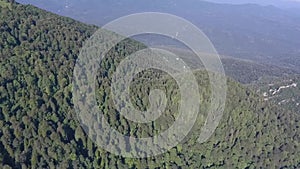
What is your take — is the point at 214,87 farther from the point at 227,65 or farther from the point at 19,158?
the point at 227,65

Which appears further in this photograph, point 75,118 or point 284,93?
point 284,93

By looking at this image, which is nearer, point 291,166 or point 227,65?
point 291,166

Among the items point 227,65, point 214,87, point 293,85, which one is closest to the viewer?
point 214,87

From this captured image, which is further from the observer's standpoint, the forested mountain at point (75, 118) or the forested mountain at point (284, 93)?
the forested mountain at point (284, 93)

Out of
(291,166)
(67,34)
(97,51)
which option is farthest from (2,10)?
(291,166)

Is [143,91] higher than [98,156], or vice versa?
[143,91]

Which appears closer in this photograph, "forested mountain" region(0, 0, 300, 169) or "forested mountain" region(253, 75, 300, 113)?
"forested mountain" region(0, 0, 300, 169)

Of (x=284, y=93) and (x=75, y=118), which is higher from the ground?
(x=75, y=118)

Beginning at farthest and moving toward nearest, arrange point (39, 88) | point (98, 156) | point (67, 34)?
point (67, 34), point (39, 88), point (98, 156)
